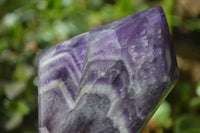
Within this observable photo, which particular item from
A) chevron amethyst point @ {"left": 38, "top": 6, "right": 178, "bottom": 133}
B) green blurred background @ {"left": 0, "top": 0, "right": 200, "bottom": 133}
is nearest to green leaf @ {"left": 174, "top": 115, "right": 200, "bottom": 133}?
green blurred background @ {"left": 0, "top": 0, "right": 200, "bottom": 133}

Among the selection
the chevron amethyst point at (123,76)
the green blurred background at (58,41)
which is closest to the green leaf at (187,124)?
the green blurred background at (58,41)

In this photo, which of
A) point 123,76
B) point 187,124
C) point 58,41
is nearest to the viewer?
point 123,76

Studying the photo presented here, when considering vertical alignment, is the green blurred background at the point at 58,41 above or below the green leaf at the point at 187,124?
above

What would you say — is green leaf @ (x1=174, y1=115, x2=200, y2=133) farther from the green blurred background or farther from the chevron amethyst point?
the chevron amethyst point

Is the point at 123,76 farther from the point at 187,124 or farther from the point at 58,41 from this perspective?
the point at 58,41

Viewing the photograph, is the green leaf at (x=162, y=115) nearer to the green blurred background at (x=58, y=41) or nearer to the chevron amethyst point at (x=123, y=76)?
the green blurred background at (x=58, y=41)

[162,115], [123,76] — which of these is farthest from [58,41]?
[123,76]
